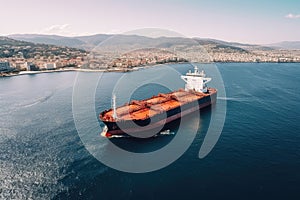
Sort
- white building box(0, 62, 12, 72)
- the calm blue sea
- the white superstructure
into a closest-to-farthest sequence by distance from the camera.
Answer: the calm blue sea, the white superstructure, white building box(0, 62, 12, 72)

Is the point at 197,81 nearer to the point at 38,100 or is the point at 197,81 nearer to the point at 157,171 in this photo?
the point at 157,171

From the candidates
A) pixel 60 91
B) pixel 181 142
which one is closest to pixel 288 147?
pixel 181 142

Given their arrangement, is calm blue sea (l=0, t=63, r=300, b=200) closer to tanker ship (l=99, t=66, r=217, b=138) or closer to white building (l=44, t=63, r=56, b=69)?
tanker ship (l=99, t=66, r=217, b=138)

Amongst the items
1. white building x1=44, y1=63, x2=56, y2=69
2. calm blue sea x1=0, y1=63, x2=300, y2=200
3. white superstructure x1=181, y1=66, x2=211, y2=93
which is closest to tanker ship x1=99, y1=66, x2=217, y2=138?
white superstructure x1=181, y1=66, x2=211, y2=93

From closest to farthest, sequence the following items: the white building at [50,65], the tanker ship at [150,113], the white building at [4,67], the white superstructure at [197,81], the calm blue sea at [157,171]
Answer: the calm blue sea at [157,171] < the tanker ship at [150,113] < the white superstructure at [197,81] < the white building at [4,67] < the white building at [50,65]

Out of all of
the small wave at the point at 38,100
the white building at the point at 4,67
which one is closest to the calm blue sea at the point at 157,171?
the small wave at the point at 38,100

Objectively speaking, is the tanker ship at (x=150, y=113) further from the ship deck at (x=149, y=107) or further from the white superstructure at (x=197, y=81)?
the white superstructure at (x=197, y=81)

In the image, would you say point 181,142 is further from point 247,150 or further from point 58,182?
point 58,182
